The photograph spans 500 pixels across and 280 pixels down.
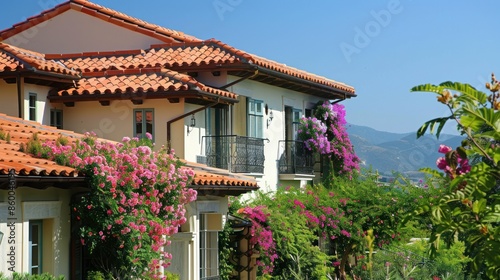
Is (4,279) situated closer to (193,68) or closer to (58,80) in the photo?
(58,80)

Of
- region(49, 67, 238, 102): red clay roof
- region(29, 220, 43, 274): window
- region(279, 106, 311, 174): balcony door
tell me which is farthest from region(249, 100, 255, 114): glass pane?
region(29, 220, 43, 274): window

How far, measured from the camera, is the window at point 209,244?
65.3 ft

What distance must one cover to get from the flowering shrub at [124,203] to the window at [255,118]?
10.8 m

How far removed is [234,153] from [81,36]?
6357 millimetres

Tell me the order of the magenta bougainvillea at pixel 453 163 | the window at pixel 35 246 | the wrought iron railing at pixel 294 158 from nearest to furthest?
the magenta bougainvillea at pixel 453 163 → the window at pixel 35 246 → the wrought iron railing at pixel 294 158

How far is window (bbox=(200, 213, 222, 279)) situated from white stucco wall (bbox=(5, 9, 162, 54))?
894 cm

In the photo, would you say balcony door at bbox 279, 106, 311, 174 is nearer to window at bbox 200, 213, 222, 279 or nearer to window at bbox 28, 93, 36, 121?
window at bbox 200, 213, 222, 279

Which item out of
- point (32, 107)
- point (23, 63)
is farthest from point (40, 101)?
point (23, 63)

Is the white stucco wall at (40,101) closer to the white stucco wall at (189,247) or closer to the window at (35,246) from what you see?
the white stucco wall at (189,247)

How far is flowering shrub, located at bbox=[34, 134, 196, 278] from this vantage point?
1418 centimetres

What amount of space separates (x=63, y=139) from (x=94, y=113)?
349 inches

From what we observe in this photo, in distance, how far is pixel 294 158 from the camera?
2938 cm

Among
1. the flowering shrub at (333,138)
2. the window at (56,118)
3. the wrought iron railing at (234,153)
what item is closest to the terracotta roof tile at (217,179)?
the wrought iron railing at (234,153)

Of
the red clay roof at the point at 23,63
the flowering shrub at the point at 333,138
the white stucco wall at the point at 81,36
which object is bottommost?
the flowering shrub at the point at 333,138
